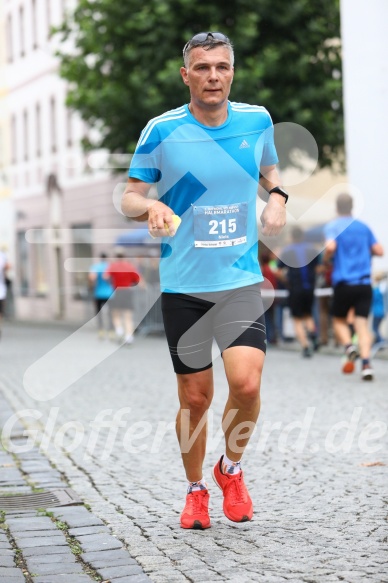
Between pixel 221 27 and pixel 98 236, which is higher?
pixel 221 27

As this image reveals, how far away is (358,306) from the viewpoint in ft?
43.5

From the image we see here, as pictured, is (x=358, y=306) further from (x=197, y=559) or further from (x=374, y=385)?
(x=197, y=559)

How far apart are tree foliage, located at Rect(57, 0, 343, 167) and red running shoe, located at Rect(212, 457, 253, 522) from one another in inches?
786

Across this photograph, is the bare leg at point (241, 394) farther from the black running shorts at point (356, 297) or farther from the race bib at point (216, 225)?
the black running shorts at point (356, 297)

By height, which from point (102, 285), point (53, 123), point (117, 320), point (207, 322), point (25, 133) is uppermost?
point (53, 123)

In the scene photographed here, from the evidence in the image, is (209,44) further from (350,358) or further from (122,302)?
(122,302)

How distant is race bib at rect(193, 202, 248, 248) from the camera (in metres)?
5.22

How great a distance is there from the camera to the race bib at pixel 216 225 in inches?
206

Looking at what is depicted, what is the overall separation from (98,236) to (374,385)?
26.7 m

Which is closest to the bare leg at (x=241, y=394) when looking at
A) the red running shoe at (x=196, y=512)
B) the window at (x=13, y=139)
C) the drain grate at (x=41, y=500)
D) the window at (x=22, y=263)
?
the red running shoe at (x=196, y=512)

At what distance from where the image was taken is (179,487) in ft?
21.9

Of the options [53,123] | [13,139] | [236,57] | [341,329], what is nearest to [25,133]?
[13,139]

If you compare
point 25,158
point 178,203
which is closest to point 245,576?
point 178,203

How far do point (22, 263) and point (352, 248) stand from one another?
109 ft
